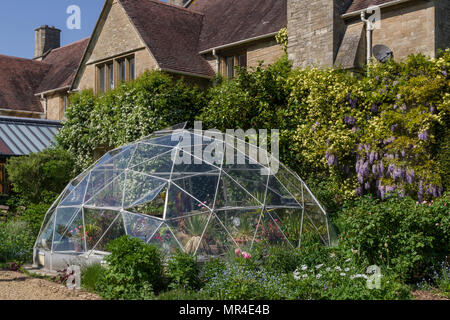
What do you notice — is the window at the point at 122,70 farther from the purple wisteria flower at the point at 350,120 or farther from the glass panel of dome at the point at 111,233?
the glass panel of dome at the point at 111,233

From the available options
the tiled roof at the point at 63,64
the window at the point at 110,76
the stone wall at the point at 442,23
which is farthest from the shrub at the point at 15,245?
the tiled roof at the point at 63,64

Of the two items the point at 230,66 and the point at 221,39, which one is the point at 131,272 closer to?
the point at 230,66

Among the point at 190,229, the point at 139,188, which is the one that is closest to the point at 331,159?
the point at 190,229

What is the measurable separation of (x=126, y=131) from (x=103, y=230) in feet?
24.7

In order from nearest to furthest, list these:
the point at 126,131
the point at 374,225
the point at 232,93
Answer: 1. the point at 374,225
2. the point at 232,93
3. the point at 126,131

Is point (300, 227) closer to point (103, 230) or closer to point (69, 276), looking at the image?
point (103, 230)

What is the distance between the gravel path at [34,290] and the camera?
299 inches

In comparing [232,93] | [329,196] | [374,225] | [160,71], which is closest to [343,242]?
[374,225]

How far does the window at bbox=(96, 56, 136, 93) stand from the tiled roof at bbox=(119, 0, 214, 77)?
1.37 metres

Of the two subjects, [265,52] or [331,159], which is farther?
[265,52]

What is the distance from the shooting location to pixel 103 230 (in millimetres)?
9289

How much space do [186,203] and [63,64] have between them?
22.8 meters

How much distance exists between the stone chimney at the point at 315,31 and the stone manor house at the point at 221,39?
0.10ft

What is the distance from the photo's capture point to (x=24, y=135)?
19.5 metres
